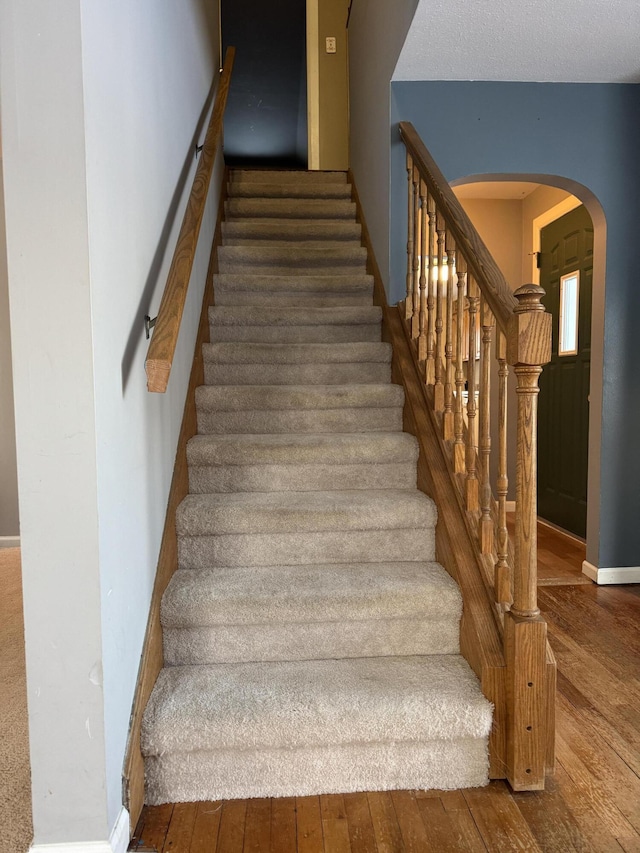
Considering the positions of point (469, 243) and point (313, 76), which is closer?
point (469, 243)

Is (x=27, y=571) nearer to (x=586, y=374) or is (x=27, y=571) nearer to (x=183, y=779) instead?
(x=183, y=779)

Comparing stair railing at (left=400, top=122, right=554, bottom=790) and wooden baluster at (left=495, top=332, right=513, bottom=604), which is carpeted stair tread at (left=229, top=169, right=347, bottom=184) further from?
wooden baluster at (left=495, top=332, right=513, bottom=604)

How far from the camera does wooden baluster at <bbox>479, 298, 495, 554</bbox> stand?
1.68 metres

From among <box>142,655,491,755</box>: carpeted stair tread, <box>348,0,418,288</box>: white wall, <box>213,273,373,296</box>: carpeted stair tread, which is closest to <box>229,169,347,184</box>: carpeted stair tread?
<box>348,0,418,288</box>: white wall

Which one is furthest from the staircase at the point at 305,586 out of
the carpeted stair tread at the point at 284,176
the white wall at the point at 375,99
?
the carpeted stair tread at the point at 284,176

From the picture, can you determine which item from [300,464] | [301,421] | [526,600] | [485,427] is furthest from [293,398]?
[526,600]

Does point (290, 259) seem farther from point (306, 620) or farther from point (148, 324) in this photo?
point (306, 620)

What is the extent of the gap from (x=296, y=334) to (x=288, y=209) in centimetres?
133

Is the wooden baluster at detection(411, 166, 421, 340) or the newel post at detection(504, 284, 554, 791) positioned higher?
the wooden baluster at detection(411, 166, 421, 340)

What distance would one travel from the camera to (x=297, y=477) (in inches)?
86.0

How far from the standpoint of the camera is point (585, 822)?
4.51 ft

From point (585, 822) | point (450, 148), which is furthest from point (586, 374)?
point (585, 822)

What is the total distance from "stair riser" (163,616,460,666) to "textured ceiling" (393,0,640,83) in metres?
2.18

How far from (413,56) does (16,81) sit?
6.44 ft
